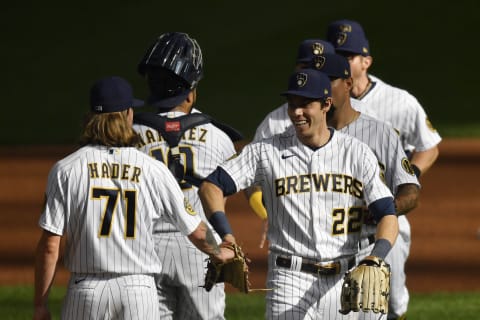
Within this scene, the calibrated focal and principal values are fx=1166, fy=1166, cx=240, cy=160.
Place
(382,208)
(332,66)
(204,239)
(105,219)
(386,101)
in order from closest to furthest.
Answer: (105,219), (204,239), (382,208), (332,66), (386,101)

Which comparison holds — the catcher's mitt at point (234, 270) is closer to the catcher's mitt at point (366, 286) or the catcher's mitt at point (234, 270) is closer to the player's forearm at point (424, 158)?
the catcher's mitt at point (366, 286)

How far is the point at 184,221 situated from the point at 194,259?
2.64 feet

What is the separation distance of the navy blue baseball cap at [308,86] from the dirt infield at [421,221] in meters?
5.64

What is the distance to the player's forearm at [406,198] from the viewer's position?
255 inches

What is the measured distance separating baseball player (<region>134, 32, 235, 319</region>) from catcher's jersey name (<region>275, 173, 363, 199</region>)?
0.60 meters

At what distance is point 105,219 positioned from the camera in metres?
5.50

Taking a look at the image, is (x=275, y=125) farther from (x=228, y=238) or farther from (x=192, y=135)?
(x=228, y=238)

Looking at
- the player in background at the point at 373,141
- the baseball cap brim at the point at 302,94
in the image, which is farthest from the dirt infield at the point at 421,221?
the baseball cap brim at the point at 302,94

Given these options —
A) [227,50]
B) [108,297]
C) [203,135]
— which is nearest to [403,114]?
[203,135]

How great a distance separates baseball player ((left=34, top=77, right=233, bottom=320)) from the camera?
18.1 ft

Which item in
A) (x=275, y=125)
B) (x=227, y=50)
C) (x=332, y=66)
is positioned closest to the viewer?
(x=332, y=66)

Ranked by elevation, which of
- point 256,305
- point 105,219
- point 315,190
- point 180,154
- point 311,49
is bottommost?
point 256,305

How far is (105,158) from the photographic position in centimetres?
557

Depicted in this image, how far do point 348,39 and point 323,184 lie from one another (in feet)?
8.13
